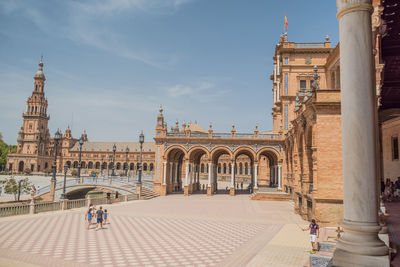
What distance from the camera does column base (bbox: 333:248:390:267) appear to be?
482 cm

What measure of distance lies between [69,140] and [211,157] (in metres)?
99.7

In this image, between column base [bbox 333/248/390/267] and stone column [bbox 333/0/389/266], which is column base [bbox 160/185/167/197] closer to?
stone column [bbox 333/0/389/266]

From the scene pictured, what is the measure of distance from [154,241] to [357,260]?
9951mm

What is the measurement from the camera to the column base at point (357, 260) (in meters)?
4.82

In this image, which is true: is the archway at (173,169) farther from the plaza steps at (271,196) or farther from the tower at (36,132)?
the tower at (36,132)

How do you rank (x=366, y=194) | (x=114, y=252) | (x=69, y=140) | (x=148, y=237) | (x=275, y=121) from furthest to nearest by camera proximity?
(x=69, y=140) < (x=275, y=121) < (x=148, y=237) < (x=114, y=252) < (x=366, y=194)

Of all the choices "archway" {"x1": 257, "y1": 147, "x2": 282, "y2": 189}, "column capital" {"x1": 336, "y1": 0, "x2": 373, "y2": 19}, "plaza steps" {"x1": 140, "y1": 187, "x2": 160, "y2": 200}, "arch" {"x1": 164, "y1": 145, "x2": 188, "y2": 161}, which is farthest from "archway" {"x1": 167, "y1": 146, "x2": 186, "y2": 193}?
"column capital" {"x1": 336, "y1": 0, "x2": 373, "y2": 19}

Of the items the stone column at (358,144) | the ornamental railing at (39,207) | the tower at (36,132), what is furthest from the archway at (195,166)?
the tower at (36,132)

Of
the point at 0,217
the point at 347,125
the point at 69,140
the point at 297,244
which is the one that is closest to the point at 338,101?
the point at 297,244

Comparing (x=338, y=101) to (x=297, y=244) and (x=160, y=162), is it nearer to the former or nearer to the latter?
(x=297, y=244)

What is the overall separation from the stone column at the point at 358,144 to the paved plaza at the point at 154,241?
5397mm

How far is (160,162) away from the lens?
39062 mm

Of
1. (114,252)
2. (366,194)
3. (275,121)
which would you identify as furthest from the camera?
(275,121)

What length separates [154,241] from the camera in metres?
13.2
